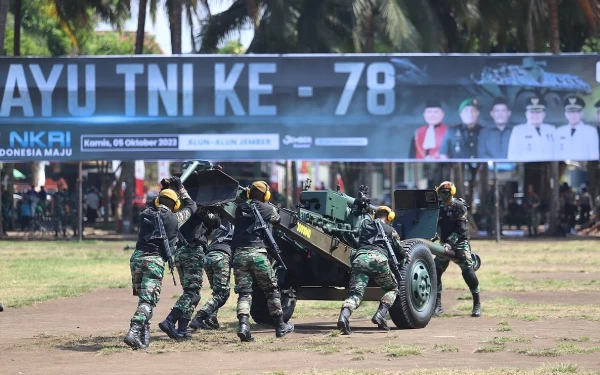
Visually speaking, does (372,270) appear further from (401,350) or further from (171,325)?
(171,325)

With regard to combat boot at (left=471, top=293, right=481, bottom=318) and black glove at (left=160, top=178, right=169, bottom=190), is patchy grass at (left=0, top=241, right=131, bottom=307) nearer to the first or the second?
black glove at (left=160, top=178, right=169, bottom=190)

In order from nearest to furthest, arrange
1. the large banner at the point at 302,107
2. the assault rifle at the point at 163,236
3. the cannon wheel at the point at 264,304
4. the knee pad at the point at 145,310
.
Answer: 1. the knee pad at the point at 145,310
2. the assault rifle at the point at 163,236
3. the cannon wheel at the point at 264,304
4. the large banner at the point at 302,107

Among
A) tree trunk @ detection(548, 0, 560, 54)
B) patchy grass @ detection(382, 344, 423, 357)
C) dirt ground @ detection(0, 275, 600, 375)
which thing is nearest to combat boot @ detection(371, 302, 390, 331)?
dirt ground @ detection(0, 275, 600, 375)

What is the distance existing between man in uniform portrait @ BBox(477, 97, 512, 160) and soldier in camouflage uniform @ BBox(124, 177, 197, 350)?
2179 centimetres

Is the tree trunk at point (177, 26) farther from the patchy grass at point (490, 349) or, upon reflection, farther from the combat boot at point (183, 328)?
the patchy grass at point (490, 349)

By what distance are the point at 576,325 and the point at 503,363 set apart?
150 inches

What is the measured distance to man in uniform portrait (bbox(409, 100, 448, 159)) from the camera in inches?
1328

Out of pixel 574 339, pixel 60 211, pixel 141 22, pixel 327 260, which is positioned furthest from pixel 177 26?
pixel 574 339

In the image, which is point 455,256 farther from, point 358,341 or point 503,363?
point 503,363

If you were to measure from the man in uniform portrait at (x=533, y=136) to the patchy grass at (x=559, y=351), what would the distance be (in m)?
22.0

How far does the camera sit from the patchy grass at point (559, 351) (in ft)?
38.9

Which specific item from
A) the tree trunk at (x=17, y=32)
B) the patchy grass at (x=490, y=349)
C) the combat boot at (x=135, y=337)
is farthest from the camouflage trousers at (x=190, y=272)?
the tree trunk at (x=17, y=32)

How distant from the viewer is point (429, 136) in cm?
3375

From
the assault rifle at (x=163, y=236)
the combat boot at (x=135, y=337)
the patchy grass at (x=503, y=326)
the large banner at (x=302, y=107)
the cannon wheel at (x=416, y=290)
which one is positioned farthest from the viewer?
the large banner at (x=302, y=107)
